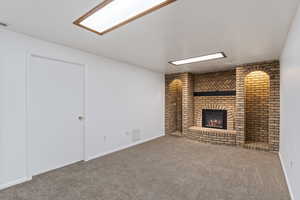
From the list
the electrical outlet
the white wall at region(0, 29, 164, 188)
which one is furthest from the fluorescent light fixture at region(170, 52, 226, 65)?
the electrical outlet

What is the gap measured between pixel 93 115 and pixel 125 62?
5.50ft

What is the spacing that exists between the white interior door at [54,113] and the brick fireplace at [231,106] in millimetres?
3438

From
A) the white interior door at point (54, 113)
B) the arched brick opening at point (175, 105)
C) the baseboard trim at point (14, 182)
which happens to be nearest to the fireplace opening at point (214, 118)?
the arched brick opening at point (175, 105)

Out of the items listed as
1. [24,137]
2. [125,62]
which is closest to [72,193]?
[24,137]

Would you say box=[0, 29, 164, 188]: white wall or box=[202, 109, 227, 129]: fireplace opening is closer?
box=[0, 29, 164, 188]: white wall

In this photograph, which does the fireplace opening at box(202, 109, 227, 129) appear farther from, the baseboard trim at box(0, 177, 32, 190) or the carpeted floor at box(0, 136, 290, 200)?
the baseboard trim at box(0, 177, 32, 190)

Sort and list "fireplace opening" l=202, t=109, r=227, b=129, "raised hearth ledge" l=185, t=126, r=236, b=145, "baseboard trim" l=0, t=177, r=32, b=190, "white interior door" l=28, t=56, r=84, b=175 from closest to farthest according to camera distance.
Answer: "baseboard trim" l=0, t=177, r=32, b=190
"white interior door" l=28, t=56, r=84, b=175
"raised hearth ledge" l=185, t=126, r=236, b=145
"fireplace opening" l=202, t=109, r=227, b=129

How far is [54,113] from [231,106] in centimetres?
493

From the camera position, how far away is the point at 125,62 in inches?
166

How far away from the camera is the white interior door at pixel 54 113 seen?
2.60 metres

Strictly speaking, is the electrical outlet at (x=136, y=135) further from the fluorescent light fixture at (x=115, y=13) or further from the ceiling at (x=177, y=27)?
the fluorescent light fixture at (x=115, y=13)

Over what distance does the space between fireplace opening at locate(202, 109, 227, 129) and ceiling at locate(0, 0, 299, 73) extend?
2.32 m

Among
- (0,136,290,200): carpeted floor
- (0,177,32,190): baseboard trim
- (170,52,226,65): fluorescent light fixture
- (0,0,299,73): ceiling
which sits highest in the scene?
(0,0,299,73): ceiling

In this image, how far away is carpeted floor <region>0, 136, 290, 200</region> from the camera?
6.95 ft
